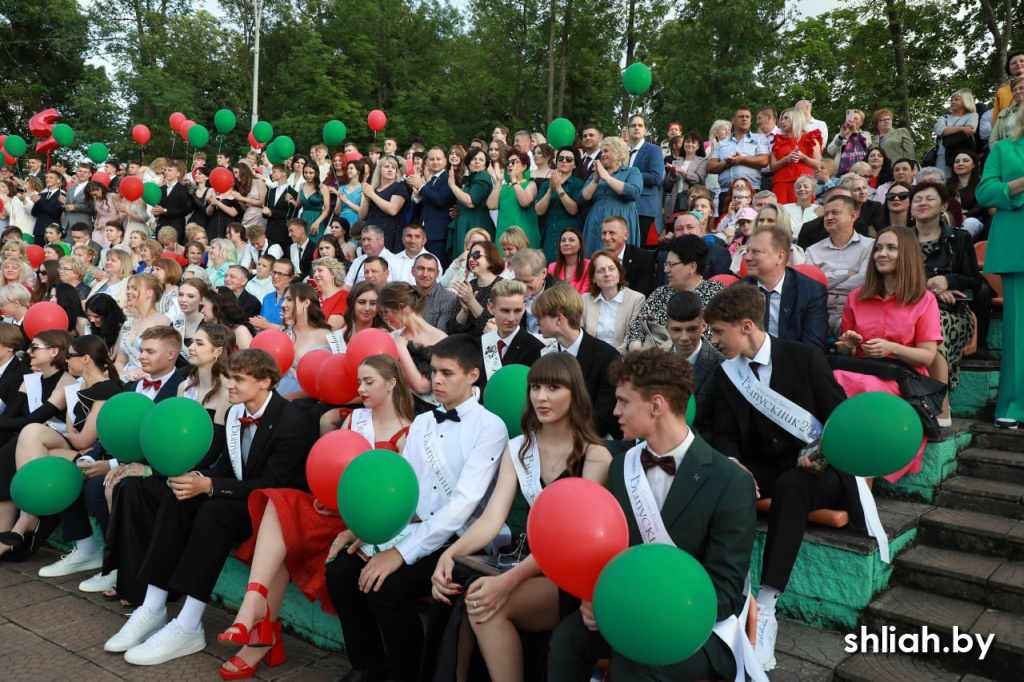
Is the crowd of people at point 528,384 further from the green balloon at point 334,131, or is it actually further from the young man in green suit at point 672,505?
the green balloon at point 334,131

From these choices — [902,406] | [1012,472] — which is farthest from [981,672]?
[1012,472]

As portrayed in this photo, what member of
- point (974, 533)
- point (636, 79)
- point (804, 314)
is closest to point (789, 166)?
point (636, 79)

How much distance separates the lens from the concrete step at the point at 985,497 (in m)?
3.87

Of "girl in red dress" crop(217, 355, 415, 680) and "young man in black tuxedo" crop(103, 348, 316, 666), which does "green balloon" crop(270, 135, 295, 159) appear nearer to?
"young man in black tuxedo" crop(103, 348, 316, 666)

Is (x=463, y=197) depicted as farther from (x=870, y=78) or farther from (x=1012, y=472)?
(x=870, y=78)

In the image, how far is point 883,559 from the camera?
328 centimetres

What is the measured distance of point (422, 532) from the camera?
10.8 feet

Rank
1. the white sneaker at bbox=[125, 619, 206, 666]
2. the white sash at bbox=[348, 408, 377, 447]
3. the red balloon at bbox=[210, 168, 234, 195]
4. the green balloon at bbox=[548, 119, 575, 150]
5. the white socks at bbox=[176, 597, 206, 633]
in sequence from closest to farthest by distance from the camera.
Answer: the white sneaker at bbox=[125, 619, 206, 666] < the white socks at bbox=[176, 597, 206, 633] < the white sash at bbox=[348, 408, 377, 447] < the green balloon at bbox=[548, 119, 575, 150] < the red balloon at bbox=[210, 168, 234, 195]

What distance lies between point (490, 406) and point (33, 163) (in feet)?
47.4

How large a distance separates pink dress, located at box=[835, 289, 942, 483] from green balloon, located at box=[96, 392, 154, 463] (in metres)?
4.22

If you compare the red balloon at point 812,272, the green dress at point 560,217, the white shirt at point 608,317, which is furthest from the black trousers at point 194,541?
the green dress at point 560,217

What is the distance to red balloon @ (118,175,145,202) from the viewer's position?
1133 cm

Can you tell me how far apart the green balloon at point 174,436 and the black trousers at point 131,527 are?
0.52 meters

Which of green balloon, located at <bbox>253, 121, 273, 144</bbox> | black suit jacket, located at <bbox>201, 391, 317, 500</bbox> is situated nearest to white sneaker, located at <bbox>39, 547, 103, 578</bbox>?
black suit jacket, located at <bbox>201, 391, 317, 500</bbox>
